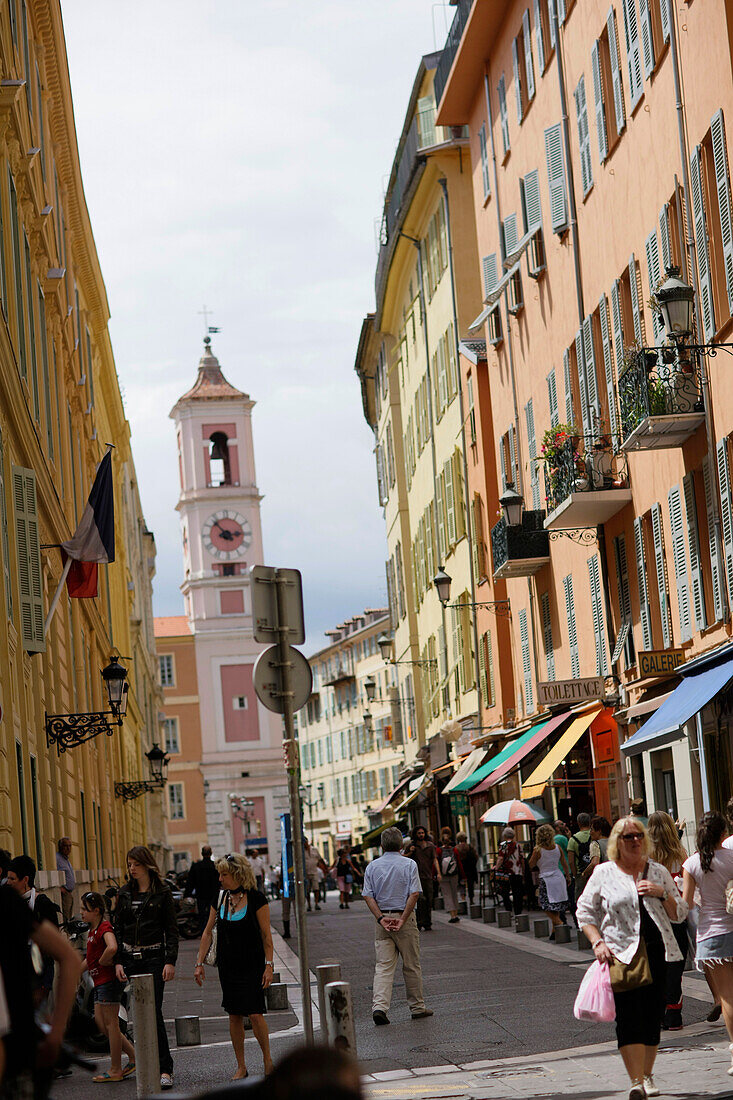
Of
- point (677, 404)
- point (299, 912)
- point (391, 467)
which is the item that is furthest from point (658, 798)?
point (391, 467)

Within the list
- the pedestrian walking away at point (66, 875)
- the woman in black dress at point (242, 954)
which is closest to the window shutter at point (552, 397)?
the pedestrian walking away at point (66, 875)

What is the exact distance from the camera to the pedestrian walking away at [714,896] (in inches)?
444

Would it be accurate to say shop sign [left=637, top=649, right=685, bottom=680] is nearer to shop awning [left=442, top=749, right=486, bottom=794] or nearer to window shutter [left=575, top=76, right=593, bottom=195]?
window shutter [left=575, top=76, right=593, bottom=195]

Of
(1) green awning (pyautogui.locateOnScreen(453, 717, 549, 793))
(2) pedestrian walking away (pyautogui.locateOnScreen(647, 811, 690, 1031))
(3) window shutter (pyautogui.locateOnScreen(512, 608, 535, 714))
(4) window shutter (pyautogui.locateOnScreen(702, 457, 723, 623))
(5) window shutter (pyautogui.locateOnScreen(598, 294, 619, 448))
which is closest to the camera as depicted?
(2) pedestrian walking away (pyautogui.locateOnScreen(647, 811, 690, 1031))

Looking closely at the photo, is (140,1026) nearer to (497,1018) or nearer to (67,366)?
(497,1018)

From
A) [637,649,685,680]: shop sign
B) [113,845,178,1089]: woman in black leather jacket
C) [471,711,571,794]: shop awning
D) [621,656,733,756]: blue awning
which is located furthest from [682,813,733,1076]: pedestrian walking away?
[471,711,571,794]: shop awning

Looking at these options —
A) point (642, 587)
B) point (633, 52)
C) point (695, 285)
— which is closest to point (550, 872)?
point (642, 587)

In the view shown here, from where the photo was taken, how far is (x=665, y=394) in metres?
20.2

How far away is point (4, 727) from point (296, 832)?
24.7 feet

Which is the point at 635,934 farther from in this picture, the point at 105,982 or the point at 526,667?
the point at 526,667

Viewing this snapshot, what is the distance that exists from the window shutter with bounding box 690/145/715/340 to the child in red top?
982cm

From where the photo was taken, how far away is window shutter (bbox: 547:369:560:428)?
30.5 m

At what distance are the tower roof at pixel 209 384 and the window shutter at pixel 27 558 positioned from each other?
84639 millimetres

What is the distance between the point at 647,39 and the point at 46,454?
10.2 m
